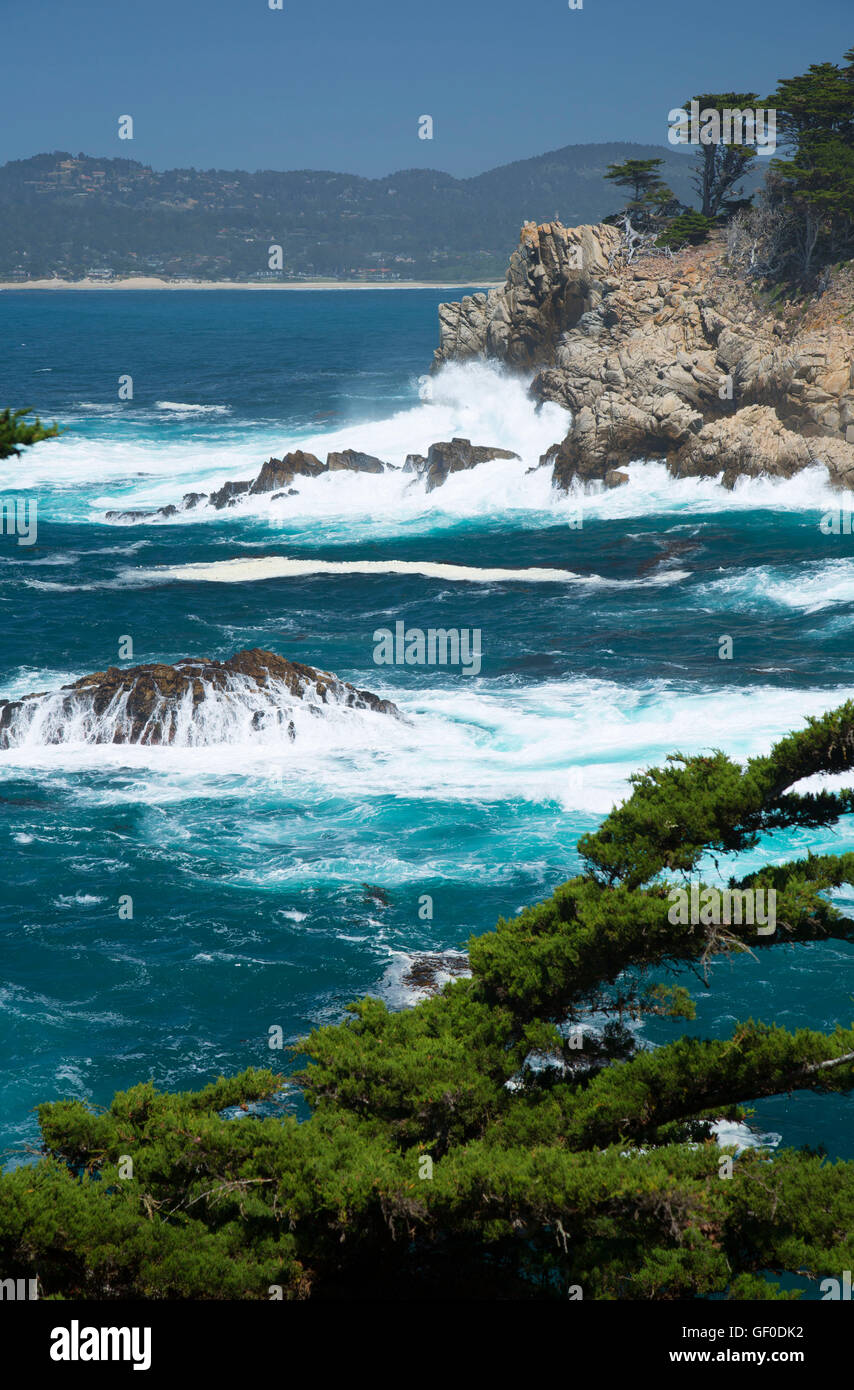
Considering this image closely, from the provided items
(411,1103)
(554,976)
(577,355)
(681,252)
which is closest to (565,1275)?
(411,1103)

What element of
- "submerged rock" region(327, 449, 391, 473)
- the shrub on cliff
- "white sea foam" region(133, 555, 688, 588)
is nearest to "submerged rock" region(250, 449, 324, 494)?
"submerged rock" region(327, 449, 391, 473)

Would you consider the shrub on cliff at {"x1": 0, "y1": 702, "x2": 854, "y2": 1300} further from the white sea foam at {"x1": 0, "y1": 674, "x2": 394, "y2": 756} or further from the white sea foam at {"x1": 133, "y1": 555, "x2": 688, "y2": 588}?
the white sea foam at {"x1": 133, "y1": 555, "x2": 688, "y2": 588}

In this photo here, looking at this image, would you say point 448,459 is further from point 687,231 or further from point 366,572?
point 687,231

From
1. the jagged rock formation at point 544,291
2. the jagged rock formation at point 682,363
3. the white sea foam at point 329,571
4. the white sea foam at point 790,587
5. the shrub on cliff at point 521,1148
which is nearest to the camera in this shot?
the shrub on cliff at point 521,1148

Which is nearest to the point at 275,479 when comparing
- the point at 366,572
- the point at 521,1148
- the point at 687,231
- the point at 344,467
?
the point at 344,467

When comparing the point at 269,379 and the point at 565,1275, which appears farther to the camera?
the point at 269,379

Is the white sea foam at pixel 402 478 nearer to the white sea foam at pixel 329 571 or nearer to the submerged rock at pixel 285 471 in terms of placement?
the submerged rock at pixel 285 471

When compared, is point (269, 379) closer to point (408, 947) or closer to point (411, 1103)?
point (408, 947)

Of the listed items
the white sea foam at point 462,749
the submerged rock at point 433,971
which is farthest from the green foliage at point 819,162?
the submerged rock at point 433,971
